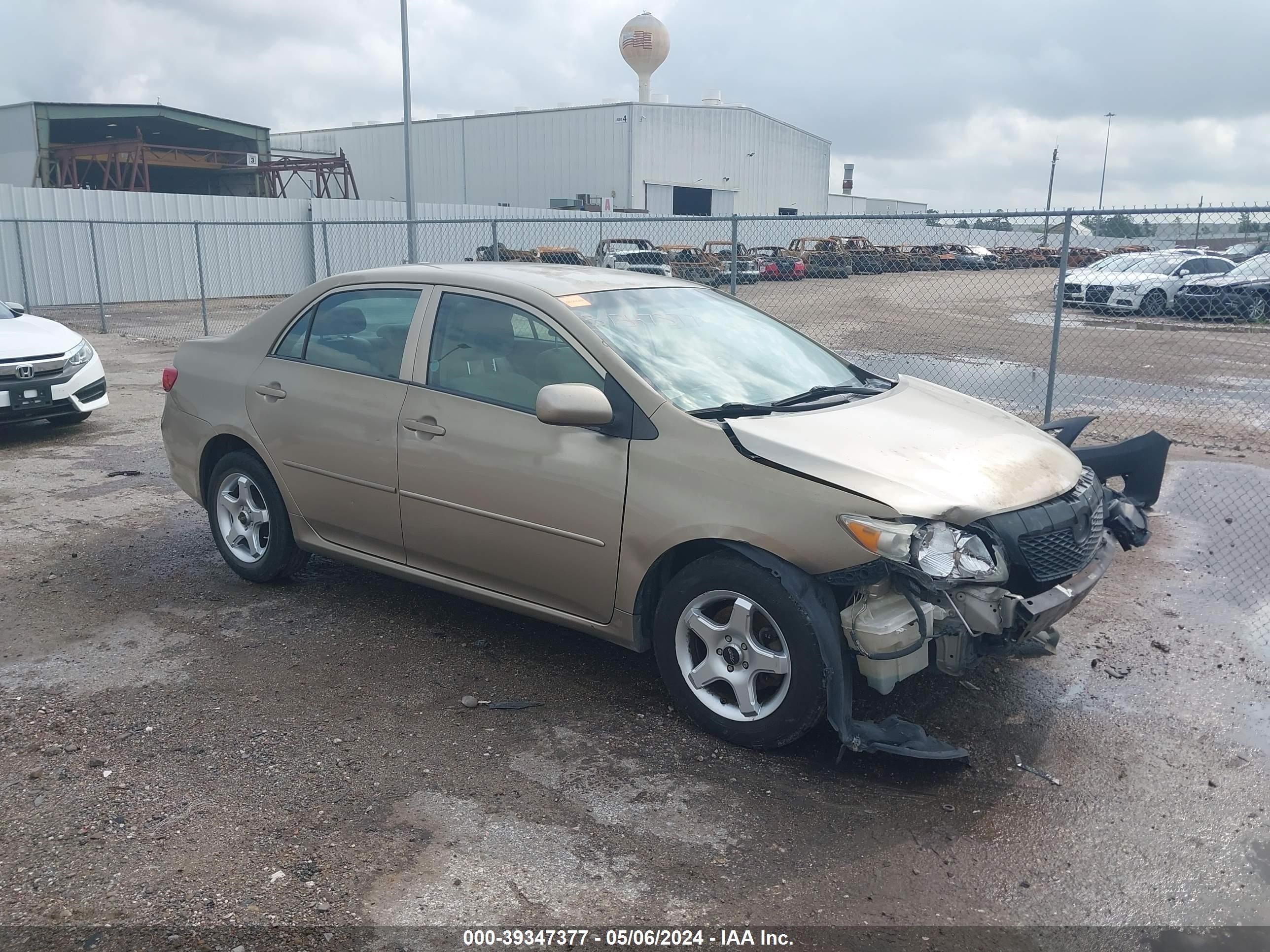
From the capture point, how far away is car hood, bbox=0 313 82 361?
Result: 8656mm

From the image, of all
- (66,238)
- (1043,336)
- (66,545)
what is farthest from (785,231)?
(66,545)

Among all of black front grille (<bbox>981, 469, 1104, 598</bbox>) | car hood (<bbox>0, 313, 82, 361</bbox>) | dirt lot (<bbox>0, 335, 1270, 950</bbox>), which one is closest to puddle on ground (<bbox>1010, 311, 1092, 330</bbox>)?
black front grille (<bbox>981, 469, 1104, 598</bbox>)

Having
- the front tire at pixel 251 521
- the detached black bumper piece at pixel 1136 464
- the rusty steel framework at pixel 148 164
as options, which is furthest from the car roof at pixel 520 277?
the rusty steel framework at pixel 148 164

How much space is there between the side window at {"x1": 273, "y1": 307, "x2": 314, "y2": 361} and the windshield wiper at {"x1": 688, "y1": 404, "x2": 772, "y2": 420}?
2.24 m

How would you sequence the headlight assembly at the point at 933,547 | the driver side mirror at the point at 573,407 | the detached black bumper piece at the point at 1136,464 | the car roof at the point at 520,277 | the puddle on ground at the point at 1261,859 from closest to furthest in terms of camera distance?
the puddle on ground at the point at 1261,859 → the headlight assembly at the point at 933,547 → the driver side mirror at the point at 573,407 → the car roof at the point at 520,277 → the detached black bumper piece at the point at 1136,464

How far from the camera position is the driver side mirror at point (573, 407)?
3.79 metres

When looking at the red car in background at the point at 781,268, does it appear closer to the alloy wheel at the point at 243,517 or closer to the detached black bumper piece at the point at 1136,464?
the detached black bumper piece at the point at 1136,464

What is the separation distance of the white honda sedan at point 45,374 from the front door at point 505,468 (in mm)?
5854

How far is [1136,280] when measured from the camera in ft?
44.3

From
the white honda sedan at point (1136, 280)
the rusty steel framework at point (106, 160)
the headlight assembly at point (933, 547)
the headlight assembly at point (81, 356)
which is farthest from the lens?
the rusty steel framework at point (106, 160)

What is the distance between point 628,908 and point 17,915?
1.68m

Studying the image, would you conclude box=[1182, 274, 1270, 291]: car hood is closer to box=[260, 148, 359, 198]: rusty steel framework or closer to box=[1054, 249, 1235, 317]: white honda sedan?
box=[1054, 249, 1235, 317]: white honda sedan

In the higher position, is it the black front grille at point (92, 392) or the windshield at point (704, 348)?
the windshield at point (704, 348)

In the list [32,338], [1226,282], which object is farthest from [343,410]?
[1226,282]
